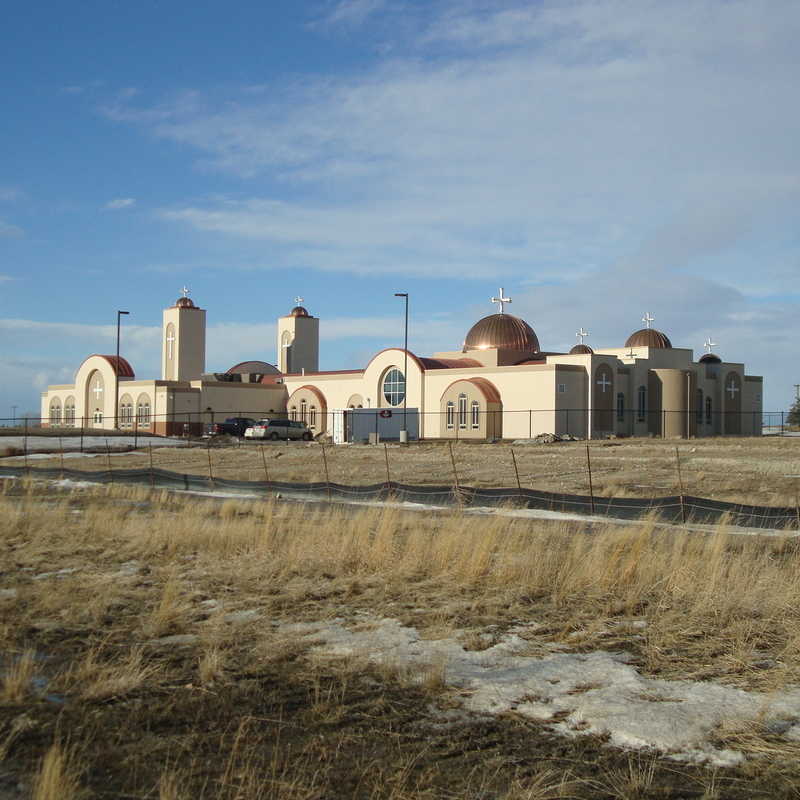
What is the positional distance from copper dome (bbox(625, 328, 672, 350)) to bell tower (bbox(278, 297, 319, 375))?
27.2 m

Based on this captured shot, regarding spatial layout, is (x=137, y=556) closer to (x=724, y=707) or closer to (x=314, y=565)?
(x=314, y=565)

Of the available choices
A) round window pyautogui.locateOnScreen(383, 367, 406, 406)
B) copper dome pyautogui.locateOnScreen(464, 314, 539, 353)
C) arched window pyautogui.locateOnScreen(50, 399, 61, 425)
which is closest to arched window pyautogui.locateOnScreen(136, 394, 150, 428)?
arched window pyautogui.locateOnScreen(50, 399, 61, 425)

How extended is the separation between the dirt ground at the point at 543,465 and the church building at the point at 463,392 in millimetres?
5521

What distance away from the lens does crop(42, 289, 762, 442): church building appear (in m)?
54.6

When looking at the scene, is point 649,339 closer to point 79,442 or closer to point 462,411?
point 462,411

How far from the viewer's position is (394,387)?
61.5m

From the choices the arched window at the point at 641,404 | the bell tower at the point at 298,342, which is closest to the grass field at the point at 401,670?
the arched window at the point at 641,404

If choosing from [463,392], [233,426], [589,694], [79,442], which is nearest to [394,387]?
[463,392]

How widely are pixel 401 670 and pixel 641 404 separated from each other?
5319 centimetres

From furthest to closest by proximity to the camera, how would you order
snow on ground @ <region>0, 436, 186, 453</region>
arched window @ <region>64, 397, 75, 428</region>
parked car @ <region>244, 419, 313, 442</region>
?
1. arched window @ <region>64, 397, 75, 428</region>
2. parked car @ <region>244, 419, 313, 442</region>
3. snow on ground @ <region>0, 436, 186, 453</region>

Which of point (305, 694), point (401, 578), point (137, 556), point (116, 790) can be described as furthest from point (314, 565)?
point (116, 790)

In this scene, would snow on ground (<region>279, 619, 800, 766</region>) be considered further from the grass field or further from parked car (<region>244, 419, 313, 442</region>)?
parked car (<region>244, 419, 313, 442</region>)

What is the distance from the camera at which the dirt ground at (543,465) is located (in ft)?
81.9

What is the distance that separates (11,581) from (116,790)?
6523 mm
